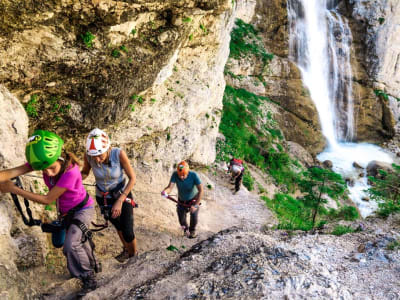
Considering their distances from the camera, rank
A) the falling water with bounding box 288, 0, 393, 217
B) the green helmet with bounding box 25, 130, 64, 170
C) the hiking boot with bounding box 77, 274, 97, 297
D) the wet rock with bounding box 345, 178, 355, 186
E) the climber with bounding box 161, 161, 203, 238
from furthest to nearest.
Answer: the falling water with bounding box 288, 0, 393, 217, the wet rock with bounding box 345, 178, 355, 186, the climber with bounding box 161, 161, 203, 238, the hiking boot with bounding box 77, 274, 97, 297, the green helmet with bounding box 25, 130, 64, 170

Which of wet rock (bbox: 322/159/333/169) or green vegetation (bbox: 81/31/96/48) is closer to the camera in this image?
green vegetation (bbox: 81/31/96/48)

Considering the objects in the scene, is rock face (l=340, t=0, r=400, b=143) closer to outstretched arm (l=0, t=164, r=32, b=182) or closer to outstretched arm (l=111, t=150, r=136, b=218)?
outstretched arm (l=111, t=150, r=136, b=218)

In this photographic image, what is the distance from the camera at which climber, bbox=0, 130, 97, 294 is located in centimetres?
300

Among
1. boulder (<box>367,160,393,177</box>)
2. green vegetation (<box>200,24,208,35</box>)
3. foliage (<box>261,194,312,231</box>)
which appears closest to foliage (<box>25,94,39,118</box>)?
green vegetation (<box>200,24,208,35</box>)

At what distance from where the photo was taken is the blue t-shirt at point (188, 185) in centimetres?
537

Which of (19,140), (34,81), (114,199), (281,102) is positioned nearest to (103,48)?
(34,81)

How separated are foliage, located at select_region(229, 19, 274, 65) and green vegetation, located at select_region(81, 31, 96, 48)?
1729 cm

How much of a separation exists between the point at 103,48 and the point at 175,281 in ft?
15.1

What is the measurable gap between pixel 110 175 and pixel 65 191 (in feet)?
2.66

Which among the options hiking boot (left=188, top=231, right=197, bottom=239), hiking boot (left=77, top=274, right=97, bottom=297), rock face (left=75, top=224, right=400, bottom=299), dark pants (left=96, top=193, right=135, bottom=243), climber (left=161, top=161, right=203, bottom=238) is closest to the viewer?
rock face (left=75, top=224, right=400, bottom=299)

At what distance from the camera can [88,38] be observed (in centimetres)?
531

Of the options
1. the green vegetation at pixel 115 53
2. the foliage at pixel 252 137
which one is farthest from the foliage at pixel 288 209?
the green vegetation at pixel 115 53

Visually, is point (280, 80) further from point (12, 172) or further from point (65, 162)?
point (12, 172)

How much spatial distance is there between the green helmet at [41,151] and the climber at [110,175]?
653 mm
